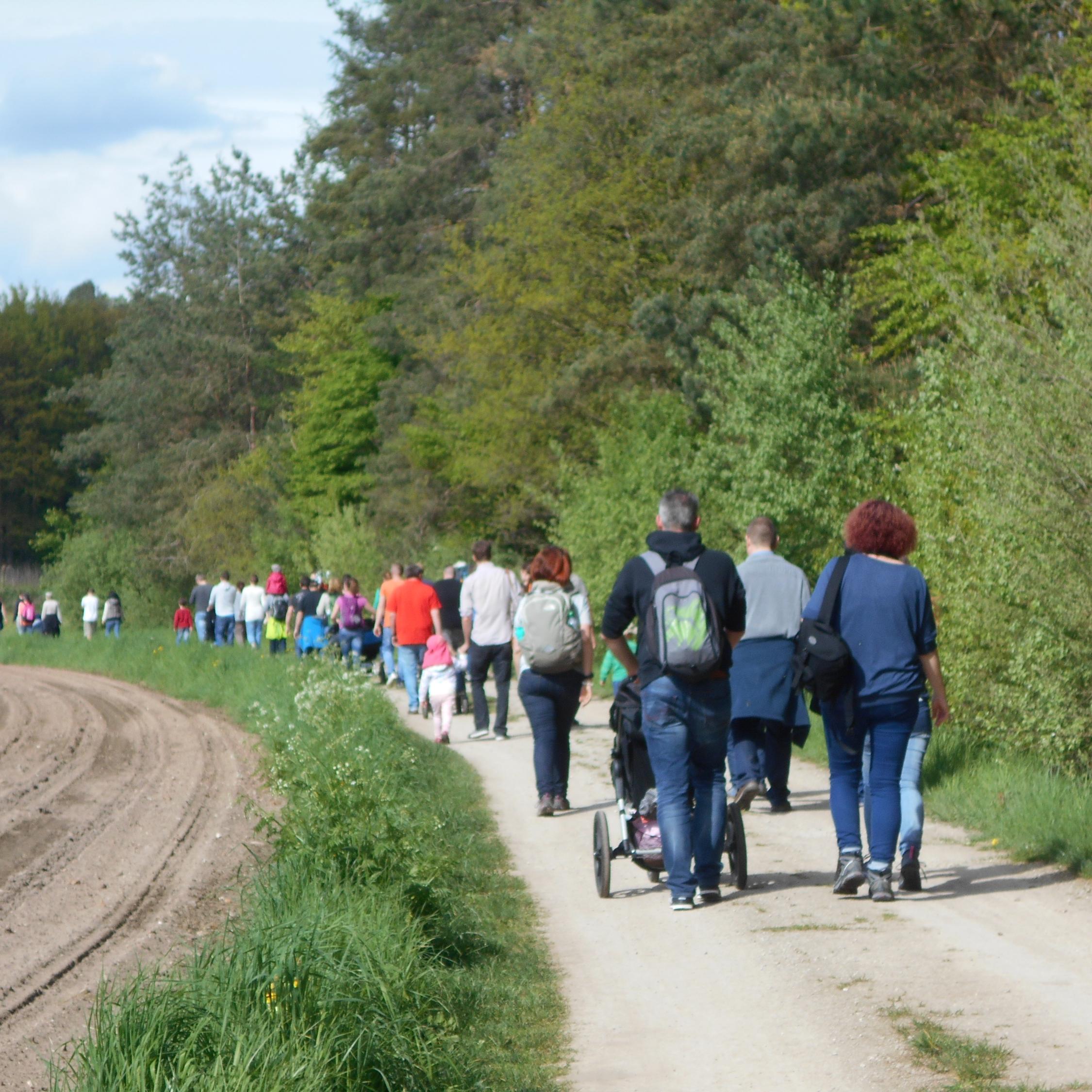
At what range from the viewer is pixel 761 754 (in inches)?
420

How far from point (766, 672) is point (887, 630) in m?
2.71

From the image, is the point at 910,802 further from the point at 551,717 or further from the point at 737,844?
the point at 551,717

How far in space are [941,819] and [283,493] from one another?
54.5 meters

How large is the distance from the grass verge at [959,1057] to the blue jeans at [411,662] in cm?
1258

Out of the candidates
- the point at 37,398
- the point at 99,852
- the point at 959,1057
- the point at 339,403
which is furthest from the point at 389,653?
the point at 37,398

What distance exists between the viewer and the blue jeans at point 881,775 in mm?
7613

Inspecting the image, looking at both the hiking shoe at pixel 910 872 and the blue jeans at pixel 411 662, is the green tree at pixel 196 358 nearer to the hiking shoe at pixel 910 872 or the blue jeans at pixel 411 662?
the blue jeans at pixel 411 662

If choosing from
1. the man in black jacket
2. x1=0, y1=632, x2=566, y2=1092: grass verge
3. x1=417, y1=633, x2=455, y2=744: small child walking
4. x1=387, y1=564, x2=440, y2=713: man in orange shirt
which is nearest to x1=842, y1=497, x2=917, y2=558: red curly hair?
the man in black jacket

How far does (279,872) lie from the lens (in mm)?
7031

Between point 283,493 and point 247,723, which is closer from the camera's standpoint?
point 247,723

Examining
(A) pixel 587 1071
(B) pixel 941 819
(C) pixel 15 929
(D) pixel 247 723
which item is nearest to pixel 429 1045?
(A) pixel 587 1071

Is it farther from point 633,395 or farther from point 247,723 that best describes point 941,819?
point 633,395

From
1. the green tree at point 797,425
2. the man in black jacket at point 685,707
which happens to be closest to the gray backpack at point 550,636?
the man in black jacket at point 685,707

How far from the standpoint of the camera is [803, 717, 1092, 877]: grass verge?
864 cm
